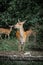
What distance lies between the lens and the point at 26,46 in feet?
40.7

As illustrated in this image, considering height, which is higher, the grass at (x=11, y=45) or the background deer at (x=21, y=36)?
the background deer at (x=21, y=36)

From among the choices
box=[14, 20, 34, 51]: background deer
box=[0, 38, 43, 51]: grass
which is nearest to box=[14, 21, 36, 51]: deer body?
box=[14, 20, 34, 51]: background deer

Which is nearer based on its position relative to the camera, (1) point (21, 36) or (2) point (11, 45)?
(2) point (11, 45)

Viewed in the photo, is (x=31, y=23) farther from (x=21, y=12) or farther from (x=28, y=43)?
(x=28, y=43)

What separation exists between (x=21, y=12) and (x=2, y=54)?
16.7ft

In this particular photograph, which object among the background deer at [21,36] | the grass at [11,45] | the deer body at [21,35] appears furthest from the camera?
the deer body at [21,35]

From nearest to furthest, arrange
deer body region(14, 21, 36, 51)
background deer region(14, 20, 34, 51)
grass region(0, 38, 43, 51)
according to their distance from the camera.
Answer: grass region(0, 38, 43, 51) < background deer region(14, 20, 34, 51) < deer body region(14, 21, 36, 51)

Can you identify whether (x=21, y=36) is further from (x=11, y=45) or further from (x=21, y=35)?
(x=11, y=45)

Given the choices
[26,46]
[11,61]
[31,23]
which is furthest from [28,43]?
[11,61]

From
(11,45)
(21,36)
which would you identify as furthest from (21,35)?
(11,45)

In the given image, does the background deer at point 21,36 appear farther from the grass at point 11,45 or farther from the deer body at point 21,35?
the grass at point 11,45

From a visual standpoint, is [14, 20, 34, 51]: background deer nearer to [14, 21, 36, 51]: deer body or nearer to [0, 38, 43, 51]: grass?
[14, 21, 36, 51]: deer body

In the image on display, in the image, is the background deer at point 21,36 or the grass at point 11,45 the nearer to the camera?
the grass at point 11,45

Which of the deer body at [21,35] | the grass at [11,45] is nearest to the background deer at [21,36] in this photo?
the deer body at [21,35]
